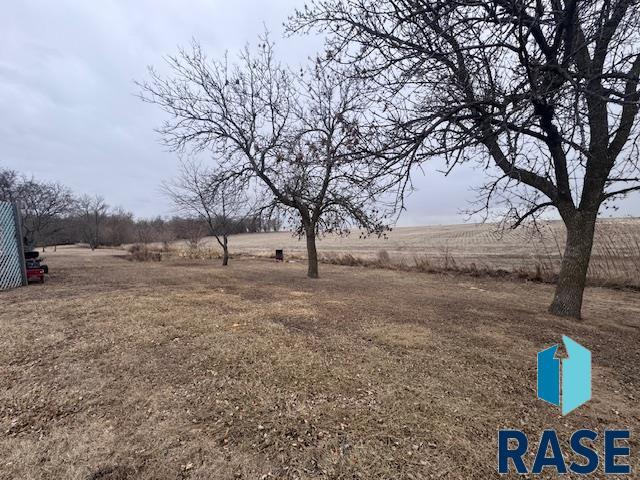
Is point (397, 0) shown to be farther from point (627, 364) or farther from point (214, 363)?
point (627, 364)

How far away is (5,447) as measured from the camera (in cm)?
198

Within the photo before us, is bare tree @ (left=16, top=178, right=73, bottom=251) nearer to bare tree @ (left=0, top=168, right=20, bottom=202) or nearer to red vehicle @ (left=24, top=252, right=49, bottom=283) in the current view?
bare tree @ (left=0, top=168, right=20, bottom=202)

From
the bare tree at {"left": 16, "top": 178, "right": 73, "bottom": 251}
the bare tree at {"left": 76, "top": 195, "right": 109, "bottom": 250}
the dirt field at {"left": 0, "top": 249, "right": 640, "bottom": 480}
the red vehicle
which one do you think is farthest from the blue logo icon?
the bare tree at {"left": 76, "top": 195, "right": 109, "bottom": 250}

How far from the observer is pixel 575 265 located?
5.04 metres

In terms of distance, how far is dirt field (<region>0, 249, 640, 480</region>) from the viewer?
1.87 m

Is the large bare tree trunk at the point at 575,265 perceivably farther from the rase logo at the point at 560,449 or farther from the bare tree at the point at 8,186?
the bare tree at the point at 8,186

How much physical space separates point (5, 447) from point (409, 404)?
3037mm

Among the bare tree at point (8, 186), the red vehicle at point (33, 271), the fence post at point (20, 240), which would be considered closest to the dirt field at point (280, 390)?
the fence post at point (20, 240)

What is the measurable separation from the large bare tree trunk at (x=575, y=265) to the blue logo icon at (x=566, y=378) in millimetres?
1726

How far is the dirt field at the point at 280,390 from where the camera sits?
187cm

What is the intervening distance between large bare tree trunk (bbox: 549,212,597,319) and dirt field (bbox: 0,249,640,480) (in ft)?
1.43

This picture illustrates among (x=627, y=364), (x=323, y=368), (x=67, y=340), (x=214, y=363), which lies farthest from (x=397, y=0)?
(x=67, y=340)

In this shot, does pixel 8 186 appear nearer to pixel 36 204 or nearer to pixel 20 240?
pixel 36 204

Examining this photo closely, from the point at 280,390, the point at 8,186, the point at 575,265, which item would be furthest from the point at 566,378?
the point at 8,186
